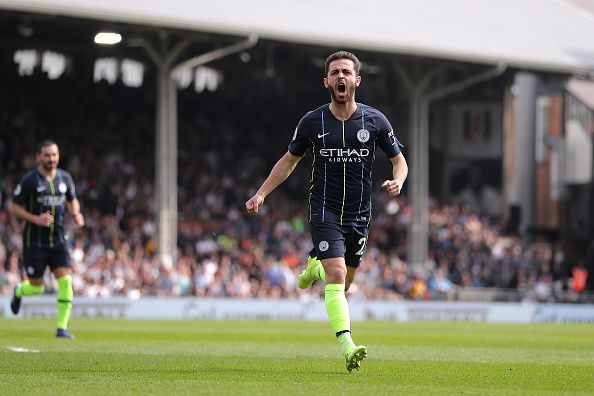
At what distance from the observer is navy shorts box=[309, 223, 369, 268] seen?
32.5 ft

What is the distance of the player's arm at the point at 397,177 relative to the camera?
951 centimetres

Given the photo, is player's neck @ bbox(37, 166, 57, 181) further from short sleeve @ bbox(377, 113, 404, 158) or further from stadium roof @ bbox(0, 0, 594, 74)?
stadium roof @ bbox(0, 0, 594, 74)

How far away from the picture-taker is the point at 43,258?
15039 mm

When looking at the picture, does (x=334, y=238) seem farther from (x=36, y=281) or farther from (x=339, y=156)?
(x=36, y=281)

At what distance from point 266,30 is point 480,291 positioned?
30.1ft

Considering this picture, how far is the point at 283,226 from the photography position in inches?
1415

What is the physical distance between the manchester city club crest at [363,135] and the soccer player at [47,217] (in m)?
5.55

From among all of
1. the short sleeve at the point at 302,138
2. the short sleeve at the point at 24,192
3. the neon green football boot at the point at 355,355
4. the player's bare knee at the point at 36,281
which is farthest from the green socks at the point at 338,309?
the player's bare knee at the point at 36,281

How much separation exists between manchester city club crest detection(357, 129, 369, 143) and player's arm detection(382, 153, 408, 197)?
32 centimetres

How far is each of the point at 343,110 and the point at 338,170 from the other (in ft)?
1.59

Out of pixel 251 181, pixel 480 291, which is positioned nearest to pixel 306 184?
pixel 251 181

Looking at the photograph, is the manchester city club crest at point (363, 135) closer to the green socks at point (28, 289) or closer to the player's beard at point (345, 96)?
the player's beard at point (345, 96)

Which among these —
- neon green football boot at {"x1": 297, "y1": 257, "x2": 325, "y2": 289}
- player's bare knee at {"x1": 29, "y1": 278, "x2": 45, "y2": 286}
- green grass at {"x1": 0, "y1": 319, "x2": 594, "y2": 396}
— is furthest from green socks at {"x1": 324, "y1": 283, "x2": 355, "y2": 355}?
player's bare knee at {"x1": 29, "y1": 278, "x2": 45, "y2": 286}

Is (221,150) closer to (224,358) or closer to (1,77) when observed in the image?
(1,77)
